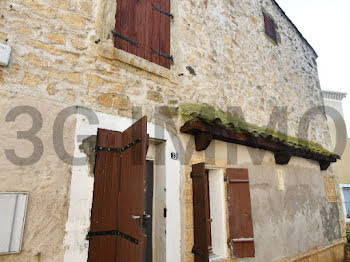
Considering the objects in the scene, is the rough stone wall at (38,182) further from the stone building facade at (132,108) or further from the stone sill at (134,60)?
the stone sill at (134,60)

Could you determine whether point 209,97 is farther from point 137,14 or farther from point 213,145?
point 137,14

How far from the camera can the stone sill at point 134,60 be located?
3004 mm

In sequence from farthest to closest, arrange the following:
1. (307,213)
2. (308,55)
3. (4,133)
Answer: (308,55)
(307,213)
(4,133)

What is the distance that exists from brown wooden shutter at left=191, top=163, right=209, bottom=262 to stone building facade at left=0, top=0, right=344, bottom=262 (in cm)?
11

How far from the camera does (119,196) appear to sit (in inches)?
102

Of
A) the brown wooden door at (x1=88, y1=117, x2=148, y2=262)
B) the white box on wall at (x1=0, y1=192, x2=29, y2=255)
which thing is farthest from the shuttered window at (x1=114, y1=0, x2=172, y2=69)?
the white box on wall at (x1=0, y1=192, x2=29, y2=255)

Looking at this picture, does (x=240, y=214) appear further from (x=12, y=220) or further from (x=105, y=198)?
(x=12, y=220)

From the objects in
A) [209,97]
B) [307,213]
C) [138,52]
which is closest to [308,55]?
[307,213]

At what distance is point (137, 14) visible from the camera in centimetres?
360

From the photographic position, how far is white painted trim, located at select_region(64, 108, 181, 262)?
2.34m

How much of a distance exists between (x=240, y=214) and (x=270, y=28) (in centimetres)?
542

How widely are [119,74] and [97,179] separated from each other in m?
1.39

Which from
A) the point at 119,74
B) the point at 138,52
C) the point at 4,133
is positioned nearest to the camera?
the point at 4,133

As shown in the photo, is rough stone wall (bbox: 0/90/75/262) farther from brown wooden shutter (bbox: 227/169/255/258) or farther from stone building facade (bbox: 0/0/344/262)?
brown wooden shutter (bbox: 227/169/255/258)
